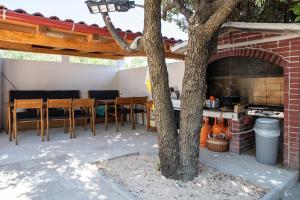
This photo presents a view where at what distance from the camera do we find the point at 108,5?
12.5ft

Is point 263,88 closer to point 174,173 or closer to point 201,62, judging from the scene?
point 201,62

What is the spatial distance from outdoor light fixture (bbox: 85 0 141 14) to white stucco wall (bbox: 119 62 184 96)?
12.0ft

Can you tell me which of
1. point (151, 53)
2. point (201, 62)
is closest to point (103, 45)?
point (151, 53)

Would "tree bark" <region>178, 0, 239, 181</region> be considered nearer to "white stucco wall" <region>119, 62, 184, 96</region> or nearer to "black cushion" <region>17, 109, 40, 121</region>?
"white stucco wall" <region>119, 62, 184, 96</region>

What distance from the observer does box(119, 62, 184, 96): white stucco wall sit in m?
7.35

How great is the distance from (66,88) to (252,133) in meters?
6.14

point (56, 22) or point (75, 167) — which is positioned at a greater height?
point (56, 22)

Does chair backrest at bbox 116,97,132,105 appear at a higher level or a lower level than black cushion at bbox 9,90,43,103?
lower

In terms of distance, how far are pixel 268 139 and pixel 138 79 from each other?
212 inches

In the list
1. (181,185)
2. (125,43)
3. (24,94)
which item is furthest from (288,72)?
(24,94)

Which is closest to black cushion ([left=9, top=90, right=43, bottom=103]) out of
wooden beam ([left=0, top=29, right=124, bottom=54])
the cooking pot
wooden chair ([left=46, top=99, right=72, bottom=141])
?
wooden chair ([left=46, top=99, right=72, bottom=141])

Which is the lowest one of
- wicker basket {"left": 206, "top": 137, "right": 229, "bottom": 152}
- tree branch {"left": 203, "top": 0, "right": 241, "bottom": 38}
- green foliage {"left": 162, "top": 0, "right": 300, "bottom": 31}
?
wicker basket {"left": 206, "top": 137, "right": 229, "bottom": 152}

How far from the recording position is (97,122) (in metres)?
8.91

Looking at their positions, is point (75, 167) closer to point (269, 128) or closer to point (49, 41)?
point (49, 41)
